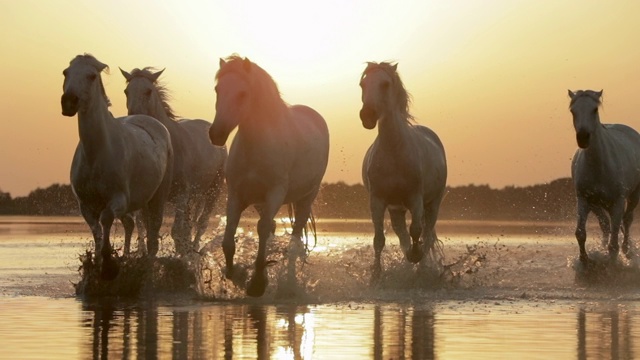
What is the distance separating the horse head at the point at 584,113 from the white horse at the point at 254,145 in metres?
A: 4.68

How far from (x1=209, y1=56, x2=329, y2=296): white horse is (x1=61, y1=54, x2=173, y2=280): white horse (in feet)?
4.12

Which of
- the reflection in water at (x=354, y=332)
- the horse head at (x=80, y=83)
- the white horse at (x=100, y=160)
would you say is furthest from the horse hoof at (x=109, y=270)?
the horse head at (x=80, y=83)

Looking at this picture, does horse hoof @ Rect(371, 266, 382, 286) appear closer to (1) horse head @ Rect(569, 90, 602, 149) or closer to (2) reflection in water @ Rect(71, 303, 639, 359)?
(2) reflection in water @ Rect(71, 303, 639, 359)

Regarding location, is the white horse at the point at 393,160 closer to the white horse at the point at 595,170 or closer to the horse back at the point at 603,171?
the white horse at the point at 595,170

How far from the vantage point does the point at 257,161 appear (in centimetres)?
1252

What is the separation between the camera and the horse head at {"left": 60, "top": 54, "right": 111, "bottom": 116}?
12.1m

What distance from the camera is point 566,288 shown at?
14922 mm

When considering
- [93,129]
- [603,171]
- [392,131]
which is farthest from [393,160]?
[603,171]

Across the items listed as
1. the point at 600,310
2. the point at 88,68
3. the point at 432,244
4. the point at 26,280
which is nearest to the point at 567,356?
the point at 600,310

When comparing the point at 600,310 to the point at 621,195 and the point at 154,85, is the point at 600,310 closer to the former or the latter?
the point at 621,195

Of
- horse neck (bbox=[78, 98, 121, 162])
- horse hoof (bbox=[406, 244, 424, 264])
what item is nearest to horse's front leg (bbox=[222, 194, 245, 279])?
horse neck (bbox=[78, 98, 121, 162])

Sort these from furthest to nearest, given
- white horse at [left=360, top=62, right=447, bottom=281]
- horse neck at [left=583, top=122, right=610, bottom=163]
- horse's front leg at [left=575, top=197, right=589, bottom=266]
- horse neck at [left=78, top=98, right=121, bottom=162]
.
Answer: horse neck at [left=583, top=122, right=610, bottom=163] → horse's front leg at [left=575, top=197, right=589, bottom=266] → white horse at [left=360, top=62, right=447, bottom=281] → horse neck at [left=78, top=98, right=121, bottom=162]

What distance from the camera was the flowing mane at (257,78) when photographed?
12219 millimetres

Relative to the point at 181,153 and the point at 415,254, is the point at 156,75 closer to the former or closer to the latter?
the point at 181,153
